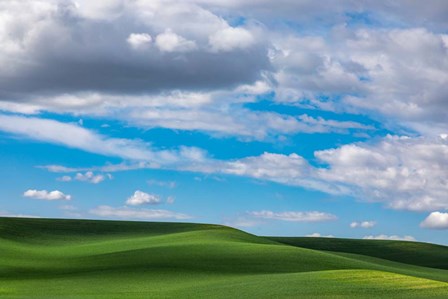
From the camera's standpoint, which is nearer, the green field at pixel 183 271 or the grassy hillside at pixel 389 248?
the green field at pixel 183 271

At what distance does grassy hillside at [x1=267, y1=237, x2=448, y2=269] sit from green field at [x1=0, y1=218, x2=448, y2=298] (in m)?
14.0

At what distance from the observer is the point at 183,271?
32.5m

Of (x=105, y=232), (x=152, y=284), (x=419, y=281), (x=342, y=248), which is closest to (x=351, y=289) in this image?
(x=419, y=281)

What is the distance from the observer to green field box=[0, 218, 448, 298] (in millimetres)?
24266

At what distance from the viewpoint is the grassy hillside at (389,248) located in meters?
62.4

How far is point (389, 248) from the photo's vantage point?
225 feet

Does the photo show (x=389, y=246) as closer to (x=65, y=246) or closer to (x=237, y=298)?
(x=65, y=246)

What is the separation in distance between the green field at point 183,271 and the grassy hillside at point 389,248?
14.0 m

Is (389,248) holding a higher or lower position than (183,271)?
higher

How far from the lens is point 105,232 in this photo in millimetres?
60312

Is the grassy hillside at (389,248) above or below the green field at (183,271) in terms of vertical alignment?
above

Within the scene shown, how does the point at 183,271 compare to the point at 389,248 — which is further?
the point at 389,248

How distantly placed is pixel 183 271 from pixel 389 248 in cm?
3985

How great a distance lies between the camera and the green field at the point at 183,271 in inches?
955
